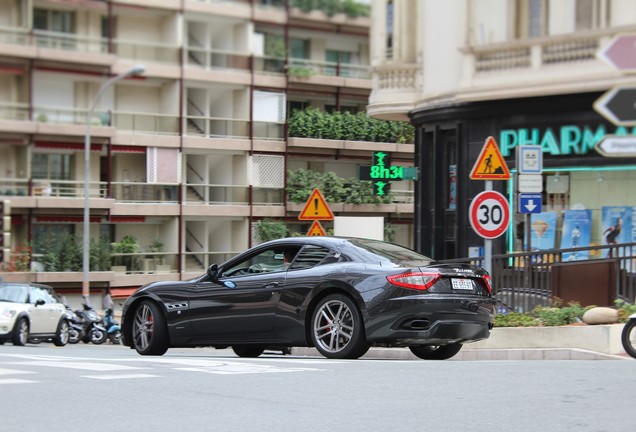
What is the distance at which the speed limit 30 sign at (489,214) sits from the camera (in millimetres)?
18406

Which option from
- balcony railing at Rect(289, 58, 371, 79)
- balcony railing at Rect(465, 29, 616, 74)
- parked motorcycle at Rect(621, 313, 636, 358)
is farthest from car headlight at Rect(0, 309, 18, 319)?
balcony railing at Rect(289, 58, 371, 79)

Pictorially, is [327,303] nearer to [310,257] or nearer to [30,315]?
[310,257]

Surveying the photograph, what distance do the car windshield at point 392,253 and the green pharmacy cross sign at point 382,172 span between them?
13757 mm

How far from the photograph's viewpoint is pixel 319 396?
9.62 metres

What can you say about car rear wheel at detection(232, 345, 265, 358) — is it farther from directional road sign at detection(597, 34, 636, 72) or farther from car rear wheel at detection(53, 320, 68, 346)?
car rear wheel at detection(53, 320, 68, 346)

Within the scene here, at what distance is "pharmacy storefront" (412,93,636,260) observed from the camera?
2412 cm

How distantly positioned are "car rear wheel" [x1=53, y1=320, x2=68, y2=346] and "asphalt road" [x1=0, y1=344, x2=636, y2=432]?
52.4 ft

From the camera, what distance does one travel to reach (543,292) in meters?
19.3

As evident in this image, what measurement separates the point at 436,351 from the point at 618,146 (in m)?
7.91

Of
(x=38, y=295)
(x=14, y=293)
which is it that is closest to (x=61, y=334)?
(x=38, y=295)

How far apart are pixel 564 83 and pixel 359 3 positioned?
36.7 m

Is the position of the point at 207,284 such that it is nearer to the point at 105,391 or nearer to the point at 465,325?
the point at 465,325

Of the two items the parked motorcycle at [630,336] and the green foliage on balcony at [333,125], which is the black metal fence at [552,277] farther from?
the green foliage on balcony at [333,125]

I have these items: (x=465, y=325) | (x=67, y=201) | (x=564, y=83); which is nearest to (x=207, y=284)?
(x=465, y=325)
